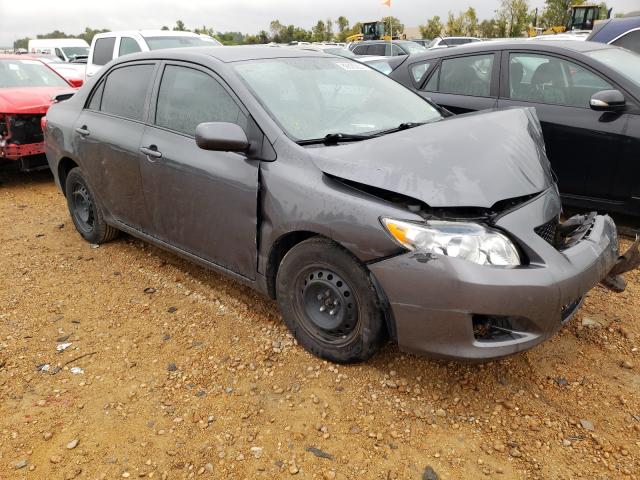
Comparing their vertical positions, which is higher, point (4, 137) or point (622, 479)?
point (4, 137)

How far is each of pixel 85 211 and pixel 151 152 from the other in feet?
4.97

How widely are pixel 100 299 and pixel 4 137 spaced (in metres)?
3.81

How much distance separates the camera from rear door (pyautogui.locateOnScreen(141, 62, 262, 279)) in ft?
9.73

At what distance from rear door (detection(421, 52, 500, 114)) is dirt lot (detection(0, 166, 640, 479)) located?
89.8 inches

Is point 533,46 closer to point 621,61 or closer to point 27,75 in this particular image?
point 621,61

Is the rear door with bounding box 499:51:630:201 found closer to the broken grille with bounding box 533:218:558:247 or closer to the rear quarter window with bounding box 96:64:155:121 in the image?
the broken grille with bounding box 533:218:558:247

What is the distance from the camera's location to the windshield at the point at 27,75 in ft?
23.4

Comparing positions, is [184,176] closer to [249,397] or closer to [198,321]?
[198,321]

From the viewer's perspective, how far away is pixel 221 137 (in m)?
2.75

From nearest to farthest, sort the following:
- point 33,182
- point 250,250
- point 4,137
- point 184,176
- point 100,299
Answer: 1. point 250,250
2. point 184,176
3. point 100,299
4. point 4,137
5. point 33,182

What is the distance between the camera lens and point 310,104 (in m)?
3.10

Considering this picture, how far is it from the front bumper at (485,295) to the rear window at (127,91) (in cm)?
231

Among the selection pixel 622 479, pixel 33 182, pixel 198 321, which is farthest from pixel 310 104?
pixel 33 182

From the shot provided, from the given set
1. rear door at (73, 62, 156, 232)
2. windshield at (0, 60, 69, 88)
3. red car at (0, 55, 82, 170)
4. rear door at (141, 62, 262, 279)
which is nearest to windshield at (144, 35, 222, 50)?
windshield at (0, 60, 69, 88)
